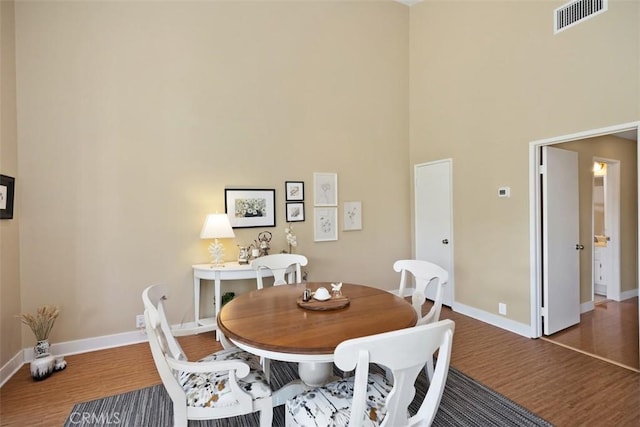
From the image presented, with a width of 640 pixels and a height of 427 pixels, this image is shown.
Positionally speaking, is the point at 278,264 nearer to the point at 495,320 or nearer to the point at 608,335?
the point at 495,320

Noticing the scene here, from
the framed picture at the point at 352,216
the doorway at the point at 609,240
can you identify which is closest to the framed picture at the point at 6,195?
the framed picture at the point at 352,216

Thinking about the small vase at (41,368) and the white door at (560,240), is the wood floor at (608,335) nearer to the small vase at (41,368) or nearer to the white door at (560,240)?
the white door at (560,240)

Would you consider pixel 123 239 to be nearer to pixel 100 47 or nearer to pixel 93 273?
pixel 93 273

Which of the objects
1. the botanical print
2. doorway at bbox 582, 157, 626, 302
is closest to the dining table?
the botanical print

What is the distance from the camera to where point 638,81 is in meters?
2.57

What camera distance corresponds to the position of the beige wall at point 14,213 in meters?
2.59

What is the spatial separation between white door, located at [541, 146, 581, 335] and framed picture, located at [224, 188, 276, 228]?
10.00 ft

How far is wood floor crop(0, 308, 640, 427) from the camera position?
2.14m

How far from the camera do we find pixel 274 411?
2.12 m

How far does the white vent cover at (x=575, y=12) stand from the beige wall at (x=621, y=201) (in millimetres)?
1198

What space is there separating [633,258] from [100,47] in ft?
24.8

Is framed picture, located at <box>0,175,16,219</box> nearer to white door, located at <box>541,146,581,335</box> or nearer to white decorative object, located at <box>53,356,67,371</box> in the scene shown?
white decorative object, located at <box>53,356,67,371</box>

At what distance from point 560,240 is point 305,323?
330cm

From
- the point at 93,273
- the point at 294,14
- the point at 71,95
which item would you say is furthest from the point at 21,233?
the point at 294,14
